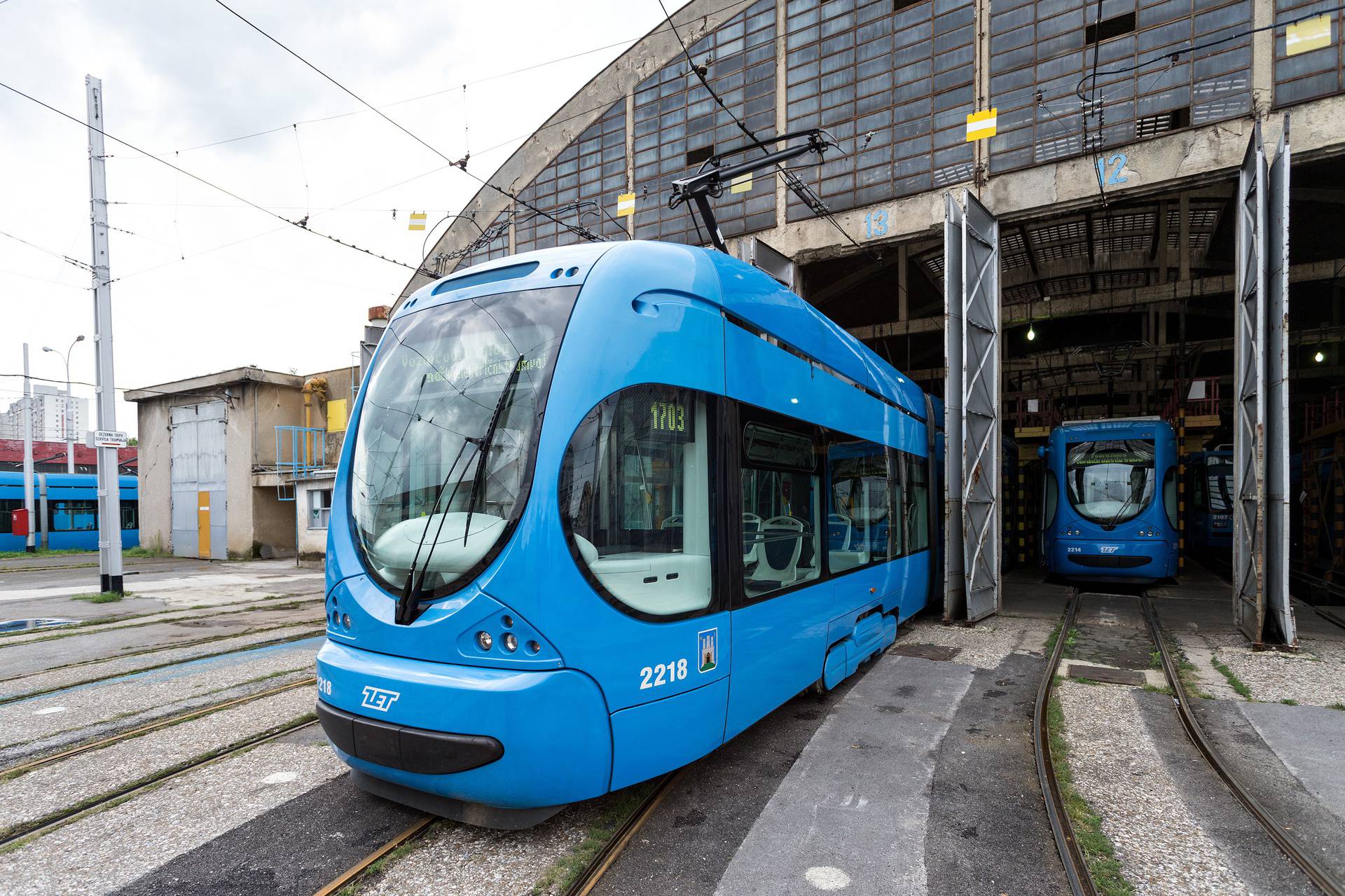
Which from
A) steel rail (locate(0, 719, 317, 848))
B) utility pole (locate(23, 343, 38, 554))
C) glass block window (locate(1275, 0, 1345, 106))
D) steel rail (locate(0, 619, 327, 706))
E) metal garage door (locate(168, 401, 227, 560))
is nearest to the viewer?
steel rail (locate(0, 719, 317, 848))

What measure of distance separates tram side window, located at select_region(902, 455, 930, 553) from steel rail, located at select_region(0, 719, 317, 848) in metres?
6.27

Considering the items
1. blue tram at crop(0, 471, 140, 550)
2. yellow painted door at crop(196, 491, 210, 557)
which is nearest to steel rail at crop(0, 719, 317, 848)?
yellow painted door at crop(196, 491, 210, 557)

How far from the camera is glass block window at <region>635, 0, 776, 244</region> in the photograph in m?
15.6

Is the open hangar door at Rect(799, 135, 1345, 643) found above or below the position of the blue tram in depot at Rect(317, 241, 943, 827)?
above

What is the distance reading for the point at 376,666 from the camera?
11.1 feet

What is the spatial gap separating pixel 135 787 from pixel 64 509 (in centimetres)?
3218

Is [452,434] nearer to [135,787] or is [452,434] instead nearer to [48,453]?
[135,787]

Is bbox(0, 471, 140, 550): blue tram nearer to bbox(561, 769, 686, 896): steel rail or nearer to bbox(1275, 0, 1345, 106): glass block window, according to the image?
bbox(561, 769, 686, 896): steel rail

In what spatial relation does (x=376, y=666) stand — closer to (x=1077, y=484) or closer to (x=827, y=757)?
(x=827, y=757)

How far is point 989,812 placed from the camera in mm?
3957

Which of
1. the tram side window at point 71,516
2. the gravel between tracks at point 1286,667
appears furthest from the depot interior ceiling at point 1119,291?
the tram side window at point 71,516

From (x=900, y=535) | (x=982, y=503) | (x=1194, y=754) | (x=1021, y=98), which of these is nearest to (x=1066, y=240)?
(x=1021, y=98)

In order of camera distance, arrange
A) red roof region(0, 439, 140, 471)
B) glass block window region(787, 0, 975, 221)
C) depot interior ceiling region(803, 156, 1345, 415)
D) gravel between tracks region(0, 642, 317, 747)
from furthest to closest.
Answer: red roof region(0, 439, 140, 471) → depot interior ceiling region(803, 156, 1345, 415) → glass block window region(787, 0, 975, 221) → gravel between tracks region(0, 642, 317, 747)

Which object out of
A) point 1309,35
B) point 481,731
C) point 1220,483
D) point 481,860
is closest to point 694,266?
point 481,731
